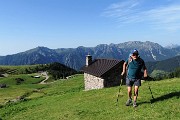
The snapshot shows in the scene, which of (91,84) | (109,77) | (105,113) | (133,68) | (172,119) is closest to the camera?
(172,119)

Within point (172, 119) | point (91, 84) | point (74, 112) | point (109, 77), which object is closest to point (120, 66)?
point (109, 77)

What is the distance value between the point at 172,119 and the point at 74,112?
34.1 feet

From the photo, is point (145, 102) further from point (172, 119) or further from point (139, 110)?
point (172, 119)

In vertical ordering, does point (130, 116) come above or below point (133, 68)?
below

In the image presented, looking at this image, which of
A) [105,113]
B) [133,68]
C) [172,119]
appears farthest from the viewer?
[105,113]

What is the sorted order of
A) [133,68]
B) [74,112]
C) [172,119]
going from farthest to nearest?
1. [74,112]
2. [133,68]
3. [172,119]

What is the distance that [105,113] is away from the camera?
68.5ft

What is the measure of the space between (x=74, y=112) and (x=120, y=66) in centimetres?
3311

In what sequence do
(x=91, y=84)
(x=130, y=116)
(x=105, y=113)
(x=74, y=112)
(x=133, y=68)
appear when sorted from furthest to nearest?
(x=91, y=84) → (x=74, y=112) → (x=105, y=113) → (x=133, y=68) → (x=130, y=116)

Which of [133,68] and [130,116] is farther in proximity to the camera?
[133,68]

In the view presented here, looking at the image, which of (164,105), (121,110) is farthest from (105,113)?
(164,105)

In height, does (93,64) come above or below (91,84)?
above

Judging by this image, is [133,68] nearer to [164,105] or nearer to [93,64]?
[164,105]

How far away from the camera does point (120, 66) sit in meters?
56.2
